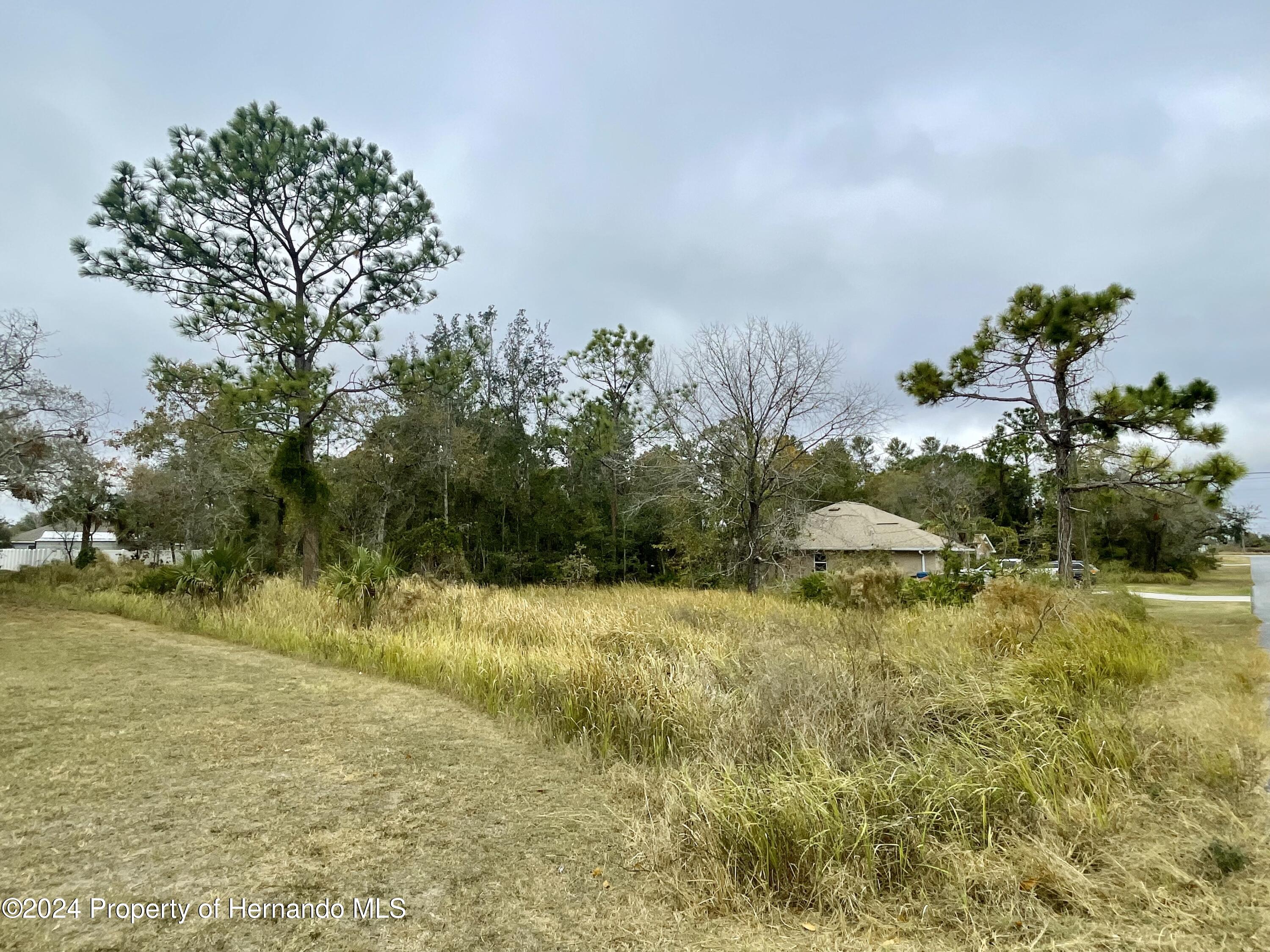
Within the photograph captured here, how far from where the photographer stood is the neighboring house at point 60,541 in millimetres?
33875

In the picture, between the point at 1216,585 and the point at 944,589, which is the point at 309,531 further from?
the point at 1216,585

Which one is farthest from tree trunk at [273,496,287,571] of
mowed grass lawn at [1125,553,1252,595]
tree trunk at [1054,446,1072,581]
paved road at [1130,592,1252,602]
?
mowed grass lawn at [1125,553,1252,595]

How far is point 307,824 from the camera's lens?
3.62m

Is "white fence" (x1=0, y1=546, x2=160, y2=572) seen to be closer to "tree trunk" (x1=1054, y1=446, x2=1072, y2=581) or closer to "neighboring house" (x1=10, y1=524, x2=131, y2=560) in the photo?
"neighboring house" (x1=10, y1=524, x2=131, y2=560)

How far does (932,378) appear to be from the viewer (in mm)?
12578

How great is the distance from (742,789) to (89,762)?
165 inches

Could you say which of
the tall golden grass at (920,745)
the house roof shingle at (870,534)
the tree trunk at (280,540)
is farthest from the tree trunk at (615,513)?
the tall golden grass at (920,745)

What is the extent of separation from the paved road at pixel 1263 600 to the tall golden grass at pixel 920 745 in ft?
5.07

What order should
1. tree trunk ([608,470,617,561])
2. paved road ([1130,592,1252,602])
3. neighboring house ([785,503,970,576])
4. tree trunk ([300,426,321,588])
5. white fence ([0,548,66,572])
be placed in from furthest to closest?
1. white fence ([0,548,66,572])
2. neighboring house ([785,503,970,576])
3. tree trunk ([608,470,617,561])
4. tree trunk ([300,426,321,588])
5. paved road ([1130,592,1252,602])

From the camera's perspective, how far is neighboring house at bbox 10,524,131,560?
33.9m

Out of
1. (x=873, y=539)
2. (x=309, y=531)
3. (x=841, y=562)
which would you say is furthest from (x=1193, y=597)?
(x=309, y=531)

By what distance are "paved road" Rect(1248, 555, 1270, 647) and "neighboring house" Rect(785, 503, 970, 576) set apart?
23.5 ft

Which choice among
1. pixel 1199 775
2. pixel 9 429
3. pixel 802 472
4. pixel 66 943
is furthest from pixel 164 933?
pixel 9 429

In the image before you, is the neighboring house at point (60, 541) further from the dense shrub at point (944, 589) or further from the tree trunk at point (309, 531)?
the dense shrub at point (944, 589)
